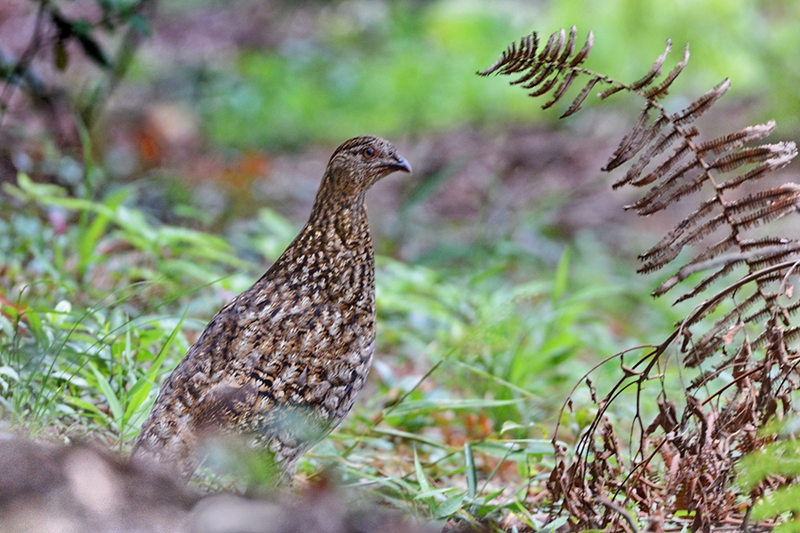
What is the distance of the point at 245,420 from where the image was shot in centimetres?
316

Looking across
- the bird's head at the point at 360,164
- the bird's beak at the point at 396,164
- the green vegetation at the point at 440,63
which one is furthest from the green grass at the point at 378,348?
the green vegetation at the point at 440,63

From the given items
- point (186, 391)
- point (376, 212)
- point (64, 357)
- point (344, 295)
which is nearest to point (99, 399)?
point (64, 357)

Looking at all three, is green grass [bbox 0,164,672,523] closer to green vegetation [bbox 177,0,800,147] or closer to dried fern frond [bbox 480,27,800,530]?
dried fern frond [bbox 480,27,800,530]

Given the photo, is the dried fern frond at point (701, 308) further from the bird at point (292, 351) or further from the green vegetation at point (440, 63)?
the green vegetation at point (440, 63)

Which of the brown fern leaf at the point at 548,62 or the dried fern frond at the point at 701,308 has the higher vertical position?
the brown fern leaf at the point at 548,62

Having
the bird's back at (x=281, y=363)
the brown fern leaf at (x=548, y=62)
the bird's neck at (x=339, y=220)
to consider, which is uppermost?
the brown fern leaf at (x=548, y=62)

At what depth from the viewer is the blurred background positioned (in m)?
4.10

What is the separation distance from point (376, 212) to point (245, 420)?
20.7 feet

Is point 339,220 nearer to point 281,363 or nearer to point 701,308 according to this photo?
point 281,363

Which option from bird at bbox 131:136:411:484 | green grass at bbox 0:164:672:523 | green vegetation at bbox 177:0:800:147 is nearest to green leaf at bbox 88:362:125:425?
green grass at bbox 0:164:672:523

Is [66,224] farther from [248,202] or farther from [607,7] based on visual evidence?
[607,7]

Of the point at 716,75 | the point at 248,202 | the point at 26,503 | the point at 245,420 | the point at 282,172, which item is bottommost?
the point at 26,503

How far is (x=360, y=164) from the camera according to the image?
149 inches

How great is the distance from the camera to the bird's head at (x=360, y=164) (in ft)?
12.4
